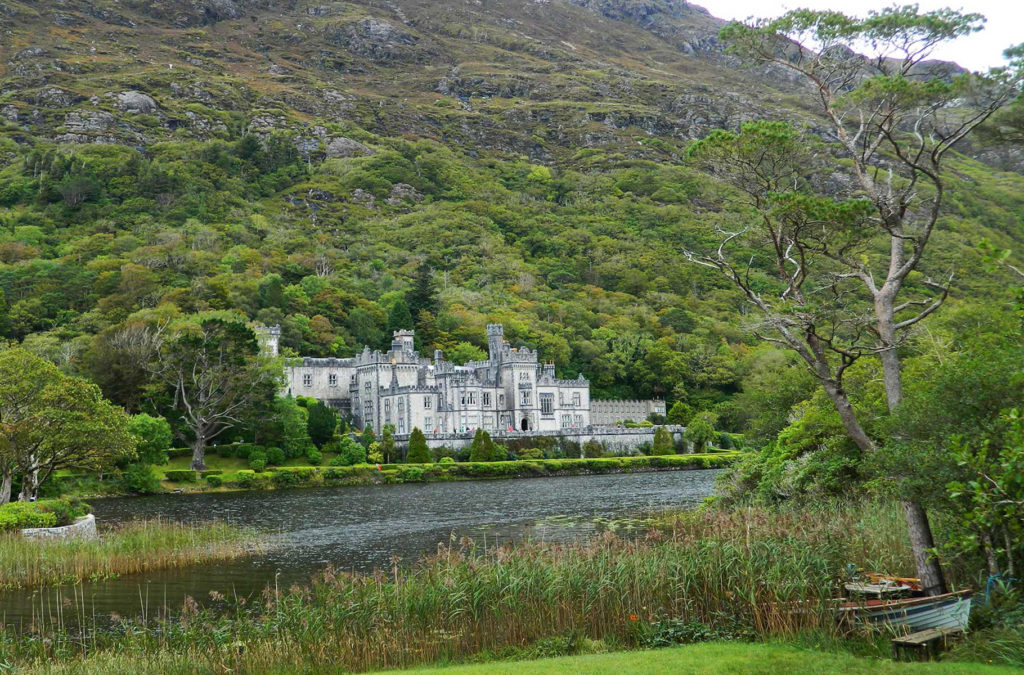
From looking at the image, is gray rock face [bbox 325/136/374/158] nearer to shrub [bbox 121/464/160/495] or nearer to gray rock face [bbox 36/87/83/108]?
gray rock face [bbox 36/87/83/108]

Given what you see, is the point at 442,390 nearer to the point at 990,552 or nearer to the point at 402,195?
the point at 990,552

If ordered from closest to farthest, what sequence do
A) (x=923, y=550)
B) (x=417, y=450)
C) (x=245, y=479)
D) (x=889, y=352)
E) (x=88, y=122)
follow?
(x=923, y=550)
(x=889, y=352)
(x=245, y=479)
(x=417, y=450)
(x=88, y=122)

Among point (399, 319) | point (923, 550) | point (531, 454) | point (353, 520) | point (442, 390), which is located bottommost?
point (353, 520)

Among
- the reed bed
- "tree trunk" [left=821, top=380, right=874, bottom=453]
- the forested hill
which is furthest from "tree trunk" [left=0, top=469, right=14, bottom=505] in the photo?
the forested hill

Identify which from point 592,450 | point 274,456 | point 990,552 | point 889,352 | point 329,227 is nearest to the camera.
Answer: point 990,552

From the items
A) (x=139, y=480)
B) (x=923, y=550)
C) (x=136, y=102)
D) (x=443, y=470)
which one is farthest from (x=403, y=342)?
(x=136, y=102)

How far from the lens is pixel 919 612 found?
12555mm

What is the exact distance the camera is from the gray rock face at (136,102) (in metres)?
163

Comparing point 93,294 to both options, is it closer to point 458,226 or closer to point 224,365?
point 224,365

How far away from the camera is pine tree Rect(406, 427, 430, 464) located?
215ft

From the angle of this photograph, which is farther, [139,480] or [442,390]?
[442,390]

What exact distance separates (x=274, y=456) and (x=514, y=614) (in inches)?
2004

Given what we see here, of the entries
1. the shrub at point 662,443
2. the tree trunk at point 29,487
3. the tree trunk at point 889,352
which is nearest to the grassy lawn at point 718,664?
the tree trunk at point 889,352

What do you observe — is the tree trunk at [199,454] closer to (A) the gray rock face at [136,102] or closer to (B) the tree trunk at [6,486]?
(B) the tree trunk at [6,486]
